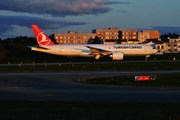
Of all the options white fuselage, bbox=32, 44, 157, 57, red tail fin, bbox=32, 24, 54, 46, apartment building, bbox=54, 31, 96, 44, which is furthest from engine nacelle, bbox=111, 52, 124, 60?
apartment building, bbox=54, 31, 96, 44

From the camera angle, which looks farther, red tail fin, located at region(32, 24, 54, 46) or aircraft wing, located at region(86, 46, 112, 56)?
red tail fin, located at region(32, 24, 54, 46)

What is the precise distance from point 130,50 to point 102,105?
160 feet

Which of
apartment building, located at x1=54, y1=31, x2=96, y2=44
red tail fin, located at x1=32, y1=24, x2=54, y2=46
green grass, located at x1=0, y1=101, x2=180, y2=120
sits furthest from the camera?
apartment building, located at x1=54, y1=31, x2=96, y2=44

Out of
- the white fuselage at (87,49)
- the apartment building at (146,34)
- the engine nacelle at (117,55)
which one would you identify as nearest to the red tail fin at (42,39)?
the white fuselage at (87,49)

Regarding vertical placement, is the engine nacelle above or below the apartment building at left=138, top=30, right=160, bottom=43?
below

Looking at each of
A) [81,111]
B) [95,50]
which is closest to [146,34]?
[95,50]

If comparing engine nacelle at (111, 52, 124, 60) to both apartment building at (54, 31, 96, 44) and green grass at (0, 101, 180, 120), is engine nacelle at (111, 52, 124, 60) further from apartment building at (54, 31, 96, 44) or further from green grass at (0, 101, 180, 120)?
apartment building at (54, 31, 96, 44)

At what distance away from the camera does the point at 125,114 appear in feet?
39.9

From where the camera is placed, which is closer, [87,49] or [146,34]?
[87,49]

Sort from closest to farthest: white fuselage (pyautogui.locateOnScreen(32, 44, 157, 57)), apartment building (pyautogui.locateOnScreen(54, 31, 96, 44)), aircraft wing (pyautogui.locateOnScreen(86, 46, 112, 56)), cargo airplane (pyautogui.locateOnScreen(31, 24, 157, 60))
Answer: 1. aircraft wing (pyautogui.locateOnScreen(86, 46, 112, 56))
2. cargo airplane (pyautogui.locateOnScreen(31, 24, 157, 60))
3. white fuselage (pyautogui.locateOnScreen(32, 44, 157, 57))
4. apartment building (pyautogui.locateOnScreen(54, 31, 96, 44))

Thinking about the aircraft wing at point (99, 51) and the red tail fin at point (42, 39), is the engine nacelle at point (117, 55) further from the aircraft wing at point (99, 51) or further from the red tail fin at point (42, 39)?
the red tail fin at point (42, 39)

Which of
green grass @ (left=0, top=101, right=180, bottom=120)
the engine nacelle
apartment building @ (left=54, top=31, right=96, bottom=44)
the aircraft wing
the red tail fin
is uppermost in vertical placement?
apartment building @ (left=54, top=31, right=96, bottom=44)

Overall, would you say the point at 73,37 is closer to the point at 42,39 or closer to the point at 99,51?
the point at 42,39

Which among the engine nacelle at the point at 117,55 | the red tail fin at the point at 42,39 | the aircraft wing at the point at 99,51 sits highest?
the red tail fin at the point at 42,39
